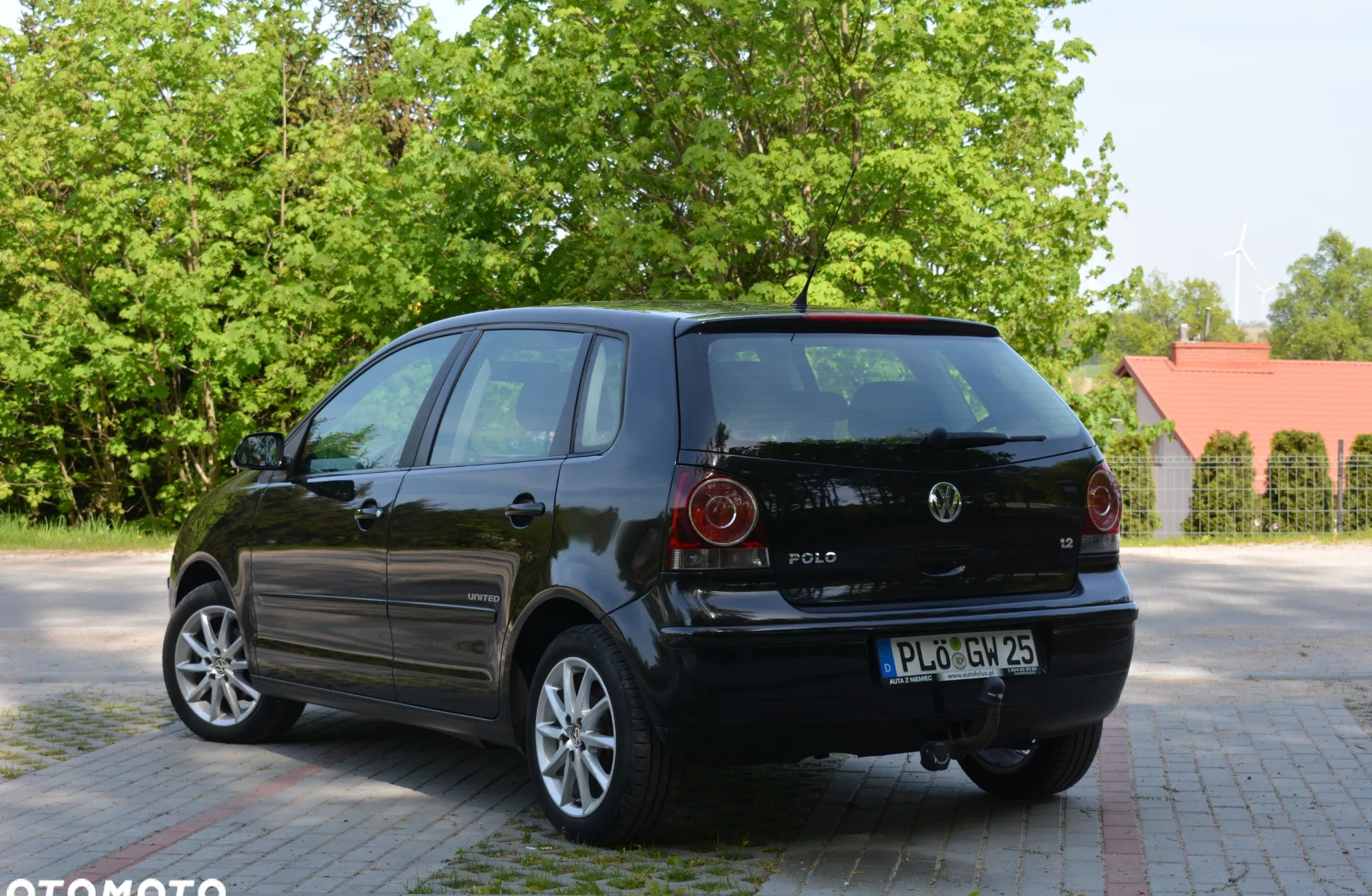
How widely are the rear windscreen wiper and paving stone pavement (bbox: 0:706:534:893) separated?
6.50 feet

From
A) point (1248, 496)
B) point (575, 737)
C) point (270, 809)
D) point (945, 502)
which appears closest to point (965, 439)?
point (945, 502)

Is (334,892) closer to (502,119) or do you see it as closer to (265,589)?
(265,589)

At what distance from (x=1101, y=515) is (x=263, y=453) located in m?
3.43

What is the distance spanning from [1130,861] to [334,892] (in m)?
2.39

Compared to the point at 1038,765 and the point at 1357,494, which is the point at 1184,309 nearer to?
the point at 1357,494

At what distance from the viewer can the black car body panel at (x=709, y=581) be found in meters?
4.85

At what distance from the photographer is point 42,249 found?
923 inches

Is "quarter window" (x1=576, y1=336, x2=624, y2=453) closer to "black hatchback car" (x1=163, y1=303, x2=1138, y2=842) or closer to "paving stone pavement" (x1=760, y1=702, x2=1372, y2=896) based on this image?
"black hatchback car" (x1=163, y1=303, x2=1138, y2=842)

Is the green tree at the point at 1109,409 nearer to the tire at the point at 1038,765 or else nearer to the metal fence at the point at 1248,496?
the metal fence at the point at 1248,496

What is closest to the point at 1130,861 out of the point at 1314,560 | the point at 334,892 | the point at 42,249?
the point at 334,892

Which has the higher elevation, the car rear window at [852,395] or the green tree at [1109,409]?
the car rear window at [852,395]

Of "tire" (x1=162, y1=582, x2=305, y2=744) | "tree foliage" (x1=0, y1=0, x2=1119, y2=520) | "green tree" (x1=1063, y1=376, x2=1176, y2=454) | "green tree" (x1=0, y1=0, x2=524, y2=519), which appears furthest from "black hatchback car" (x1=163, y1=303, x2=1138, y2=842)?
"green tree" (x1=1063, y1=376, x2=1176, y2=454)

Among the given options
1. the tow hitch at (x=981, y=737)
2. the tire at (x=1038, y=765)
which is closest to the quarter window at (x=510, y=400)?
the tow hitch at (x=981, y=737)

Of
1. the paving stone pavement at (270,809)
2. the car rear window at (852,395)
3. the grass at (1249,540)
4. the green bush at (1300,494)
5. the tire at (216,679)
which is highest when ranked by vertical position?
the car rear window at (852,395)
